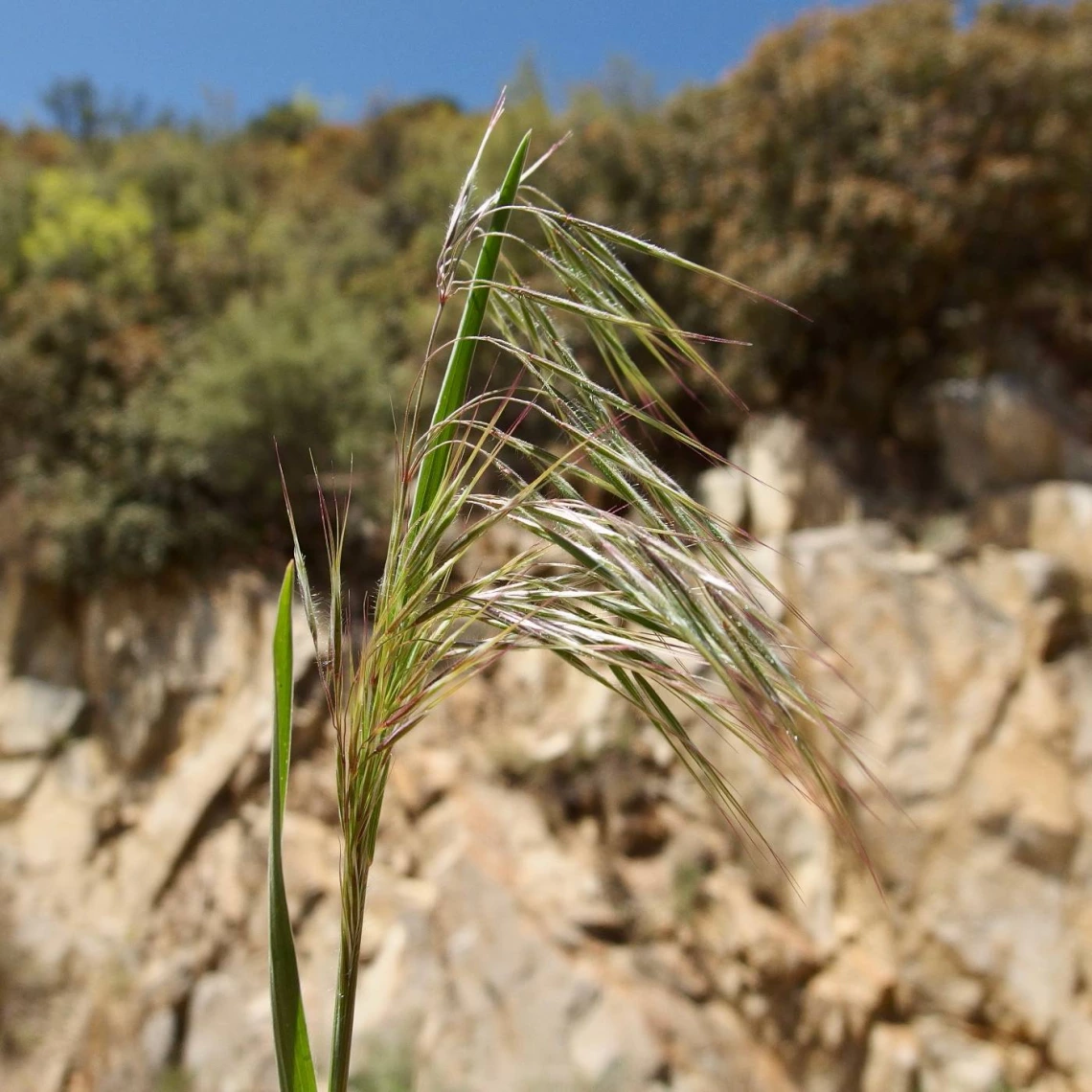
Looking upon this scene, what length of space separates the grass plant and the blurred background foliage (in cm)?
425

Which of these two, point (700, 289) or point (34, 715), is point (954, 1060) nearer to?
point (700, 289)

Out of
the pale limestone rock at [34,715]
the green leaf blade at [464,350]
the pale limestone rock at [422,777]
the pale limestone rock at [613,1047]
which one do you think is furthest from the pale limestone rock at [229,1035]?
the green leaf blade at [464,350]

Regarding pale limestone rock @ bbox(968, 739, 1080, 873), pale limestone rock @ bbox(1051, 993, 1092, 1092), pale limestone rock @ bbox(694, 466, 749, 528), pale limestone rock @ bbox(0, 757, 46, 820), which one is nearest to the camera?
pale limestone rock @ bbox(1051, 993, 1092, 1092)

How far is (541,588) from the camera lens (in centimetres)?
93

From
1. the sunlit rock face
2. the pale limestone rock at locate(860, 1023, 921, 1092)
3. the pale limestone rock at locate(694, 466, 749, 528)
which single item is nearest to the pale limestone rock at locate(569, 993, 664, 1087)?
the sunlit rock face

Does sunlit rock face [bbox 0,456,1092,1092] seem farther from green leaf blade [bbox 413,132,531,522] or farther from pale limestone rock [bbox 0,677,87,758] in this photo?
green leaf blade [bbox 413,132,531,522]

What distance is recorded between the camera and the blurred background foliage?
237 inches

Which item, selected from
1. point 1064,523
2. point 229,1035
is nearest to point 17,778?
point 229,1035

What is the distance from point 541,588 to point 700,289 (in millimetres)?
6128

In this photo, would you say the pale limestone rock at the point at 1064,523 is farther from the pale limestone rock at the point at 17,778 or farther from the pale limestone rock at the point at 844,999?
the pale limestone rock at the point at 17,778

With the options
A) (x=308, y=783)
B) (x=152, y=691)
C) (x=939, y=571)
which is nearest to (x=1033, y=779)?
(x=939, y=571)

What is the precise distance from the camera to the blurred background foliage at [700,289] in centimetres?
602

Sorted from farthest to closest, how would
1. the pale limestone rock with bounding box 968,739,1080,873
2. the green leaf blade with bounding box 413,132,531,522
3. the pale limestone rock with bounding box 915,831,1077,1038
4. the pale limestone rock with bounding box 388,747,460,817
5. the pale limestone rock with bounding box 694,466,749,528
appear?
the pale limestone rock with bounding box 694,466,749,528 < the pale limestone rock with bounding box 388,747,460,817 < the pale limestone rock with bounding box 968,739,1080,873 < the pale limestone rock with bounding box 915,831,1077,1038 < the green leaf blade with bounding box 413,132,531,522

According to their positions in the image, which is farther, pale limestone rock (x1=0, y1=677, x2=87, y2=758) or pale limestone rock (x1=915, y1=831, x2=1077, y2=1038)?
pale limestone rock (x1=0, y1=677, x2=87, y2=758)
